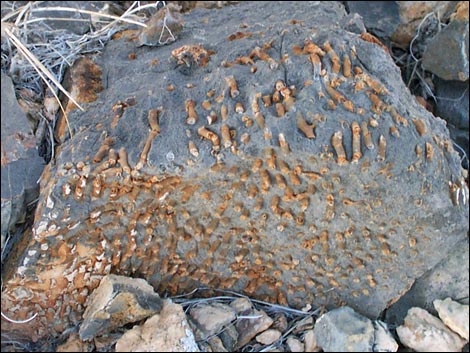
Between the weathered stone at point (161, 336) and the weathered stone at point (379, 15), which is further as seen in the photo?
the weathered stone at point (379, 15)

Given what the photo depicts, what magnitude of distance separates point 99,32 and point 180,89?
536 mm

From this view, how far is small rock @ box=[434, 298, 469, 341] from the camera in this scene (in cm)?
189

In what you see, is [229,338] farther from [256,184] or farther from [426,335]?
[426,335]

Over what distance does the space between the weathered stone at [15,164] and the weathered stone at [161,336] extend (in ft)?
1.44

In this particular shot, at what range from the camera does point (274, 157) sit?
72.2 inches

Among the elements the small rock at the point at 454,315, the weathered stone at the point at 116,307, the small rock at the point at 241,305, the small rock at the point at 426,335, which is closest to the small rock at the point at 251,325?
the small rock at the point at 241,305

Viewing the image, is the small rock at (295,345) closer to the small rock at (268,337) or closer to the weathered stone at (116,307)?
the small rock at (268,337)

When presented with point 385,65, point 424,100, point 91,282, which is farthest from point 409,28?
point 91,282

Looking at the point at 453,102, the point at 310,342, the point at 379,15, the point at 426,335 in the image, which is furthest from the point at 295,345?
the point at 379,15

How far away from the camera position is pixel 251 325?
6.48 feet

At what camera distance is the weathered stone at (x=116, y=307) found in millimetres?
1864

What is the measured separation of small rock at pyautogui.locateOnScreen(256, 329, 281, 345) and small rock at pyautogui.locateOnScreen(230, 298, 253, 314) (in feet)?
0.31

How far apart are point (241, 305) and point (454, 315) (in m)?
0.60

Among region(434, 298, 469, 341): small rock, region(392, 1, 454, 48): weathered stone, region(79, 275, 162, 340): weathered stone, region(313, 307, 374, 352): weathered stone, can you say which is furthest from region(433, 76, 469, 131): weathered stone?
region(79, 275, 162, 340): weathered stone
